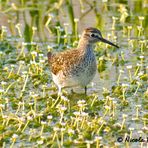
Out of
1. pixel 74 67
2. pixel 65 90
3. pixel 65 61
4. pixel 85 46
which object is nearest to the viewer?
pixel 74 67

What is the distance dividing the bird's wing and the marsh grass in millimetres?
379

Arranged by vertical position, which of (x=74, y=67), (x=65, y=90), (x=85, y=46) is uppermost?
(x=85, y=46)

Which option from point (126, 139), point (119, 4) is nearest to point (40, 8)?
point (119, 4)

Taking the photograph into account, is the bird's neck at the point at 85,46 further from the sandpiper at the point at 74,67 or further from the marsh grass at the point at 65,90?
the marsh grass at the point at 65,90

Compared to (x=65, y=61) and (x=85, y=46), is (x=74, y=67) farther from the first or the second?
(x=85, y=46)

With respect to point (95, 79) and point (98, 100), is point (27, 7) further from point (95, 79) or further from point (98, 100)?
point (98, 100)

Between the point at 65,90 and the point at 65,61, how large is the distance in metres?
0.70

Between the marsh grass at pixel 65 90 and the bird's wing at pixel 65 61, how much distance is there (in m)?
0.38

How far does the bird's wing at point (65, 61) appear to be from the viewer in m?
12.4

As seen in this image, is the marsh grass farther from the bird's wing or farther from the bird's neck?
the bird's neck

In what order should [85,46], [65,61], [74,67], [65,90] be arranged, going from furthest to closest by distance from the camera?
[65,90] < [85,46] < [65,61] < [74,67]

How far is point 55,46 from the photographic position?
15.0 m

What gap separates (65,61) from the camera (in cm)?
1241

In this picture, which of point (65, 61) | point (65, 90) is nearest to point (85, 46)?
point (65, 61)
